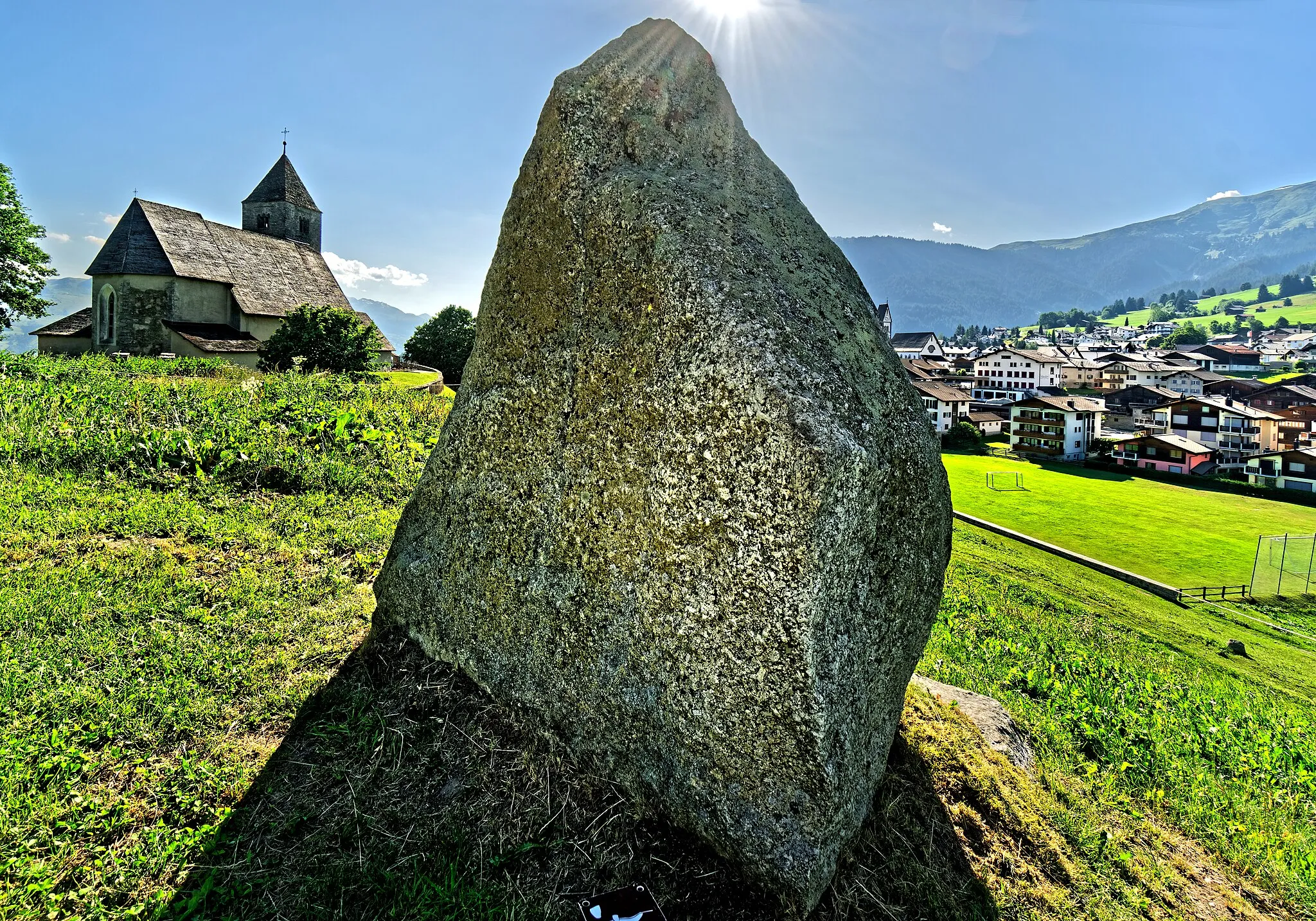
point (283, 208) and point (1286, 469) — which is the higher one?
point (283, 208)

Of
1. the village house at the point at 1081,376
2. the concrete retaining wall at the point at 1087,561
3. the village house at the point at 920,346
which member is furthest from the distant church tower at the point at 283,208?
the village house at the point at 920,346

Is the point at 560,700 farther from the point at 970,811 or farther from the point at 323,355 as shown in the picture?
the point at 323,355

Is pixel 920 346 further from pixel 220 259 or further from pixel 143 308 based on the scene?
pixel 143 308

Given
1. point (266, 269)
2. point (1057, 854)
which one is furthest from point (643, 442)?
point (266, 269)

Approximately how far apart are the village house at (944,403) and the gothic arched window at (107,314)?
75783 mm

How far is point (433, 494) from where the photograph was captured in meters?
4.89

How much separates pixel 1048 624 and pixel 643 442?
1527 cm

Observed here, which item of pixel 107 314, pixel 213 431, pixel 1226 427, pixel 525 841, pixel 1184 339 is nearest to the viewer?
pixel 525 841

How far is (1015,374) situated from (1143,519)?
76468mm

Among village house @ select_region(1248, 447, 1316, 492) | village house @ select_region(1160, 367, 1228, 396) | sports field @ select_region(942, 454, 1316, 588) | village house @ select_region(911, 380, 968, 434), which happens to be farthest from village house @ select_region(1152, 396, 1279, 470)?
village house @ select_region(1160, 367, 1228, 396)

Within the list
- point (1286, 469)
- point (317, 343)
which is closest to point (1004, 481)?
point (1286, 469)

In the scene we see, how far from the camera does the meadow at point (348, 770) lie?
11.5 feet

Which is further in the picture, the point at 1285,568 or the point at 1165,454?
the point at 1165,454

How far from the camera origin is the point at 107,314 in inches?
1570
